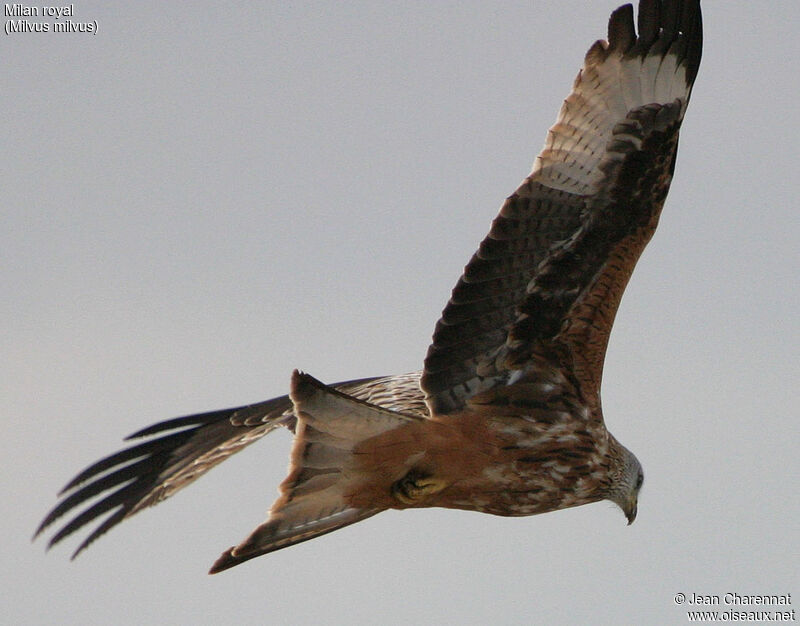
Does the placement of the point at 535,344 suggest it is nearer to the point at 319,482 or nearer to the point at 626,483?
the point at 626,483

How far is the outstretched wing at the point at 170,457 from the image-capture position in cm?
950

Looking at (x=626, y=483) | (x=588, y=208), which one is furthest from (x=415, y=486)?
(x=588, y=208)

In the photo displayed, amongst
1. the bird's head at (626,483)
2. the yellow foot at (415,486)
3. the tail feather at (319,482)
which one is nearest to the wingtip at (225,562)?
the tail feather at (319,482)

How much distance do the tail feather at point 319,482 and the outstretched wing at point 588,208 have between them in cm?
66

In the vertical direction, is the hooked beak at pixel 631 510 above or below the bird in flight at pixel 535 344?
below

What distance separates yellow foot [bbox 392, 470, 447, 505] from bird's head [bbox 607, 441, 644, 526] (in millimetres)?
1215

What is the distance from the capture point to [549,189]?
26.4 feet

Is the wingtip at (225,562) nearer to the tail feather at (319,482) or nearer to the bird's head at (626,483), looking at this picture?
the tail feather at (319,482)

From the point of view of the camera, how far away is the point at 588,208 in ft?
26.5

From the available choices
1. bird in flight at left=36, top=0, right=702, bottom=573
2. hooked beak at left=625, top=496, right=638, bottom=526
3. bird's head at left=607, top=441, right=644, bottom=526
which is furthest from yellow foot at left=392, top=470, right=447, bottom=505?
hooked beak at left=625, top=496, right=638, bottom=526

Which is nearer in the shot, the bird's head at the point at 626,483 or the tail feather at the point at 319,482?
the tail feather at the point at 319,482

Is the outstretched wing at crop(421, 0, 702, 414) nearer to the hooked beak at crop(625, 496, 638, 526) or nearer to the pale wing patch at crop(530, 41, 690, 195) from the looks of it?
the pale wing patch at crop(530, 41, 690, 195)

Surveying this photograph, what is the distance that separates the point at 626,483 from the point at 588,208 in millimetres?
1930

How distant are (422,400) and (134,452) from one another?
7.17ft
